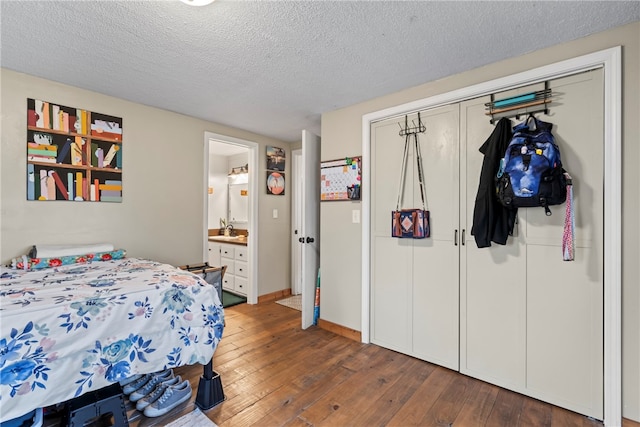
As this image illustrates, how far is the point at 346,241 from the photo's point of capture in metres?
2.91

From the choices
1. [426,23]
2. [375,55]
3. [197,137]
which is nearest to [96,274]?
[197,137]

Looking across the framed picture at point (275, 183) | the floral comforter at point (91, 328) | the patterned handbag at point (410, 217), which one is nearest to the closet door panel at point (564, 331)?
the patterned handbag at point (410, 217)

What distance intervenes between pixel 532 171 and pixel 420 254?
101cm

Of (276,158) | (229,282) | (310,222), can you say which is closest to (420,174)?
(310,222)

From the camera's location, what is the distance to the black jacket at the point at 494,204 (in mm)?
1969

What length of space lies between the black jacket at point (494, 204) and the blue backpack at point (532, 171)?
0.25 ft

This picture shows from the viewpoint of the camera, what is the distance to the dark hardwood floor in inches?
67.7

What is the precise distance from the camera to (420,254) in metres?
2.44

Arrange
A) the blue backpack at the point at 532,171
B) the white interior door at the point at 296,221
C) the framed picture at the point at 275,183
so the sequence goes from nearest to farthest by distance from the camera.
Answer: the blue backpack at the point at 532,171, the framed picture at the point at 275,183, the white interior door at the point at 296,221

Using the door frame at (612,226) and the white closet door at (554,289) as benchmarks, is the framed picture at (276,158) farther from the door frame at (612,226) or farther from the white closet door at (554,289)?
the door frame at (612,226)

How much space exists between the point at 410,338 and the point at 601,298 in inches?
51.3

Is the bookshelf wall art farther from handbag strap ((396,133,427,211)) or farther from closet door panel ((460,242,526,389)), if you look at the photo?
closet door panel ((460,242,526,389))

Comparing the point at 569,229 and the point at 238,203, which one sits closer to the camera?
the point at 569,229

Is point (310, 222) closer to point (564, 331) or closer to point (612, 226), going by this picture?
point (564, 331)
